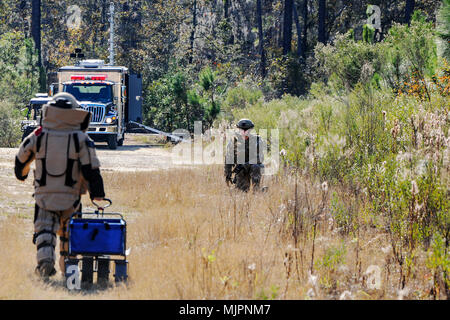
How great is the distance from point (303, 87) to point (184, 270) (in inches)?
1349

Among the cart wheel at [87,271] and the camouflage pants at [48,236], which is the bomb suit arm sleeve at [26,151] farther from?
the cart wheel at [87,271]

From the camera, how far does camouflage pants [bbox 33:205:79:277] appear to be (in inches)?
277

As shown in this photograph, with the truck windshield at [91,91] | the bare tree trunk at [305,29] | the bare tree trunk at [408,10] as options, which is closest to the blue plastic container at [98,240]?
the truck windshield at [91,91]

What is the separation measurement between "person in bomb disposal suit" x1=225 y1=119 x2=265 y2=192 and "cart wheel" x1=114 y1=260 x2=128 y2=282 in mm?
5137

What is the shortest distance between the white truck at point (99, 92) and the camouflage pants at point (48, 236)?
1657 centimetres

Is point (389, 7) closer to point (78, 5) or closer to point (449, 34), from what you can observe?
point (78, 5)

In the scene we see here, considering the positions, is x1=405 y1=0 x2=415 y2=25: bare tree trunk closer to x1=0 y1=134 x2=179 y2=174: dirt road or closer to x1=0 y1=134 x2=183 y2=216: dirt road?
x1=0 y1=134 x2=183 y2=216: dirt road

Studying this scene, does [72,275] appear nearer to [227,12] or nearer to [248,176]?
[248,176]

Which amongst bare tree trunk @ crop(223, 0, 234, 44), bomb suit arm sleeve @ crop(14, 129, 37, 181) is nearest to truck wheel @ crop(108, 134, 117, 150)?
bomb suit arm sleeve @ crop(14, 129, 37, 181)

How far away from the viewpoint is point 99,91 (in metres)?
24.8

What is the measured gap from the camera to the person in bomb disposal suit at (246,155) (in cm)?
1208

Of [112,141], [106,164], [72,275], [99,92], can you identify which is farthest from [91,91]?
[72,275]

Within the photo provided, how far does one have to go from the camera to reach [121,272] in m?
7.09

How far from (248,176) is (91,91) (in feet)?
44.9
